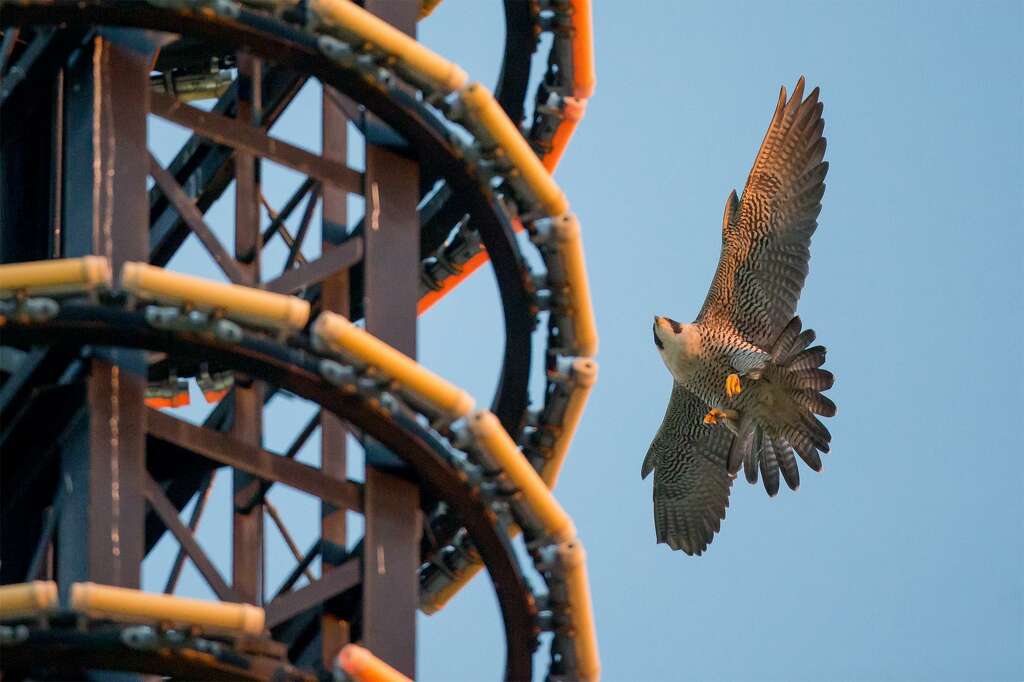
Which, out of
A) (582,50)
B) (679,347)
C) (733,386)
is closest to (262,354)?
(582,50)

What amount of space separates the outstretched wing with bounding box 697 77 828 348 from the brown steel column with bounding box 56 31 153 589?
8.15 metres

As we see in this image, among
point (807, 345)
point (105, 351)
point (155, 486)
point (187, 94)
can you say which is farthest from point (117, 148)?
point (807, 345)

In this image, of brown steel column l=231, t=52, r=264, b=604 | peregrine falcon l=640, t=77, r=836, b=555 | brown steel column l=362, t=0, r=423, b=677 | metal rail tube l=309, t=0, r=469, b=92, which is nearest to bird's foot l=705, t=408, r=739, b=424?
peregrine falcon l=640, t=77, r=836, b=555

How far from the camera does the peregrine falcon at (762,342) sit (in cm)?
1944

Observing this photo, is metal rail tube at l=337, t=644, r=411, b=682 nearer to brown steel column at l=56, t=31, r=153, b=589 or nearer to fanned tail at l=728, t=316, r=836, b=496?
brown steel column at l=56, t=31, r=153, b=589

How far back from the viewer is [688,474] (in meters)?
21.9

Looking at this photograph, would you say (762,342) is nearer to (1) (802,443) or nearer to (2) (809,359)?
(2) (809,359)

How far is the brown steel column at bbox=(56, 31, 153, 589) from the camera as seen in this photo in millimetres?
12594

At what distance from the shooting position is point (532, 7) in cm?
1551

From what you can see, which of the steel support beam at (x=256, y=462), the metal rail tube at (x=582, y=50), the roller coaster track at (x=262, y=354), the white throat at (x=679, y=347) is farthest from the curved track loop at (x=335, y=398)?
the white throat at (x=679, y=347)

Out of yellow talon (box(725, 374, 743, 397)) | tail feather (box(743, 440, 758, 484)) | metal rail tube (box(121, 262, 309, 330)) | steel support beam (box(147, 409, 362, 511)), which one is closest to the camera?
metal rail tube (box(121, 262, 309, 330))

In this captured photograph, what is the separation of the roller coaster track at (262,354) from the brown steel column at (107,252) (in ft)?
0.05

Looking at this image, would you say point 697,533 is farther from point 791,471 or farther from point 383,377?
point 383,377

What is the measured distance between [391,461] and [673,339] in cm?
786
